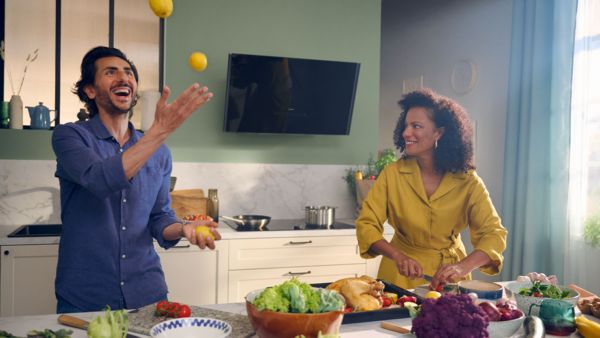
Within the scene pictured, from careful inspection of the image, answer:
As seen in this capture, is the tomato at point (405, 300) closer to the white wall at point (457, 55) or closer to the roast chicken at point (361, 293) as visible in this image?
the roast chicken at point (361, 293)

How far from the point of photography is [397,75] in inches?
250

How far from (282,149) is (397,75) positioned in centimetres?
275

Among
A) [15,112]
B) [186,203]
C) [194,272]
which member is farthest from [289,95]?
[15,112]

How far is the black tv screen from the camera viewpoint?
148 inches

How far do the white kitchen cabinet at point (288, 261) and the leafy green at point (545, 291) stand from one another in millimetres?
1934

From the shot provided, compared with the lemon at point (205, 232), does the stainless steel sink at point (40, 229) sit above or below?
below

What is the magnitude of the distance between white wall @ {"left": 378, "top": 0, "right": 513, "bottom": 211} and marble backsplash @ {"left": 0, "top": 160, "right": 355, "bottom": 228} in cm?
144

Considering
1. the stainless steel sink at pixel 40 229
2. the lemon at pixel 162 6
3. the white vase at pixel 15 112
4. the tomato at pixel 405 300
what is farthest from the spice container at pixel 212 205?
the tomato at pixel 405 300

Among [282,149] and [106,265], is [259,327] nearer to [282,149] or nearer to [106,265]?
[106,265]

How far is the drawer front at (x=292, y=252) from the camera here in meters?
3.35

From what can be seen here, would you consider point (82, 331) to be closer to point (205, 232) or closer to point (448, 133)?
point (205, 232)

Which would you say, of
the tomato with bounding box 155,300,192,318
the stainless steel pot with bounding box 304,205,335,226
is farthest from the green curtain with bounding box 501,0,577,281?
the tomato with bounding box 155,300,192,318

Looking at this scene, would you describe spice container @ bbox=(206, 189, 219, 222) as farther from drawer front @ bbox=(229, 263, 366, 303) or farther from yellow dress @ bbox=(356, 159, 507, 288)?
yellow dress @ bbox=(356, 159, 507, 288)

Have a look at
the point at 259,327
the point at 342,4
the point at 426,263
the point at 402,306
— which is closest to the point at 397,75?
the point at 342,4
